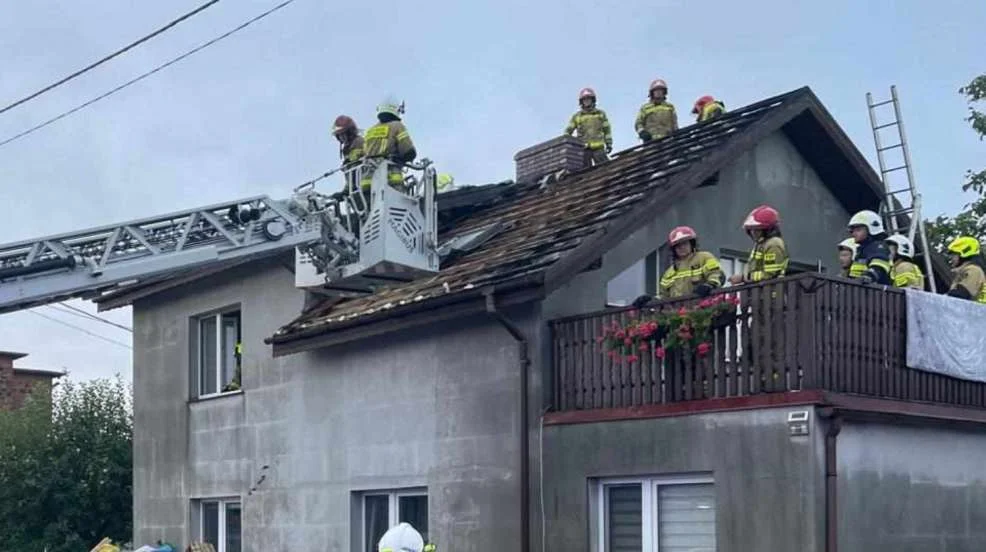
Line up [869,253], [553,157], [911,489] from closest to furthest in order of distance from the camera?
[911,489], [869,253], [553,157]

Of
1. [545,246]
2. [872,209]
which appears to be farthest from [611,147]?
[545,246]

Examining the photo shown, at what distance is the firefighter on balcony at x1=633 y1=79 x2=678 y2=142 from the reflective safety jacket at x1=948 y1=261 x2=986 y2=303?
6.26 metres

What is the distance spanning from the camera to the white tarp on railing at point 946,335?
11.6 m

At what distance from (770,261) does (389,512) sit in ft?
17.4

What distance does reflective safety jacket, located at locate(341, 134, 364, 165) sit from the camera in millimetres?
15281

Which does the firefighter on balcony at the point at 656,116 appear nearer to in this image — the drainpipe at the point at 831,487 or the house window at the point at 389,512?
the house window at the point at 389,512

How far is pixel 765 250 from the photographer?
469 inches

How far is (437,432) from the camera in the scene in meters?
14.2

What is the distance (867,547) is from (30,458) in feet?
64.6

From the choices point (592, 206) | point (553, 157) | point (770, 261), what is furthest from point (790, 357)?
point (553, 157)

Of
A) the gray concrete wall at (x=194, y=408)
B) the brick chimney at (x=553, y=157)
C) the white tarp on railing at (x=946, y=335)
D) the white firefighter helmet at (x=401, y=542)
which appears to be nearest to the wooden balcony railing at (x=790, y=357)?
the white tarp on railing at (x=946, y=335)

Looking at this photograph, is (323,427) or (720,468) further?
(323,427)

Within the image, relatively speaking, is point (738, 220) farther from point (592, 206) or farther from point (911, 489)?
point (911, 489)

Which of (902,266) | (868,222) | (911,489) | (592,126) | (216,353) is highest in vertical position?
(592,126)
